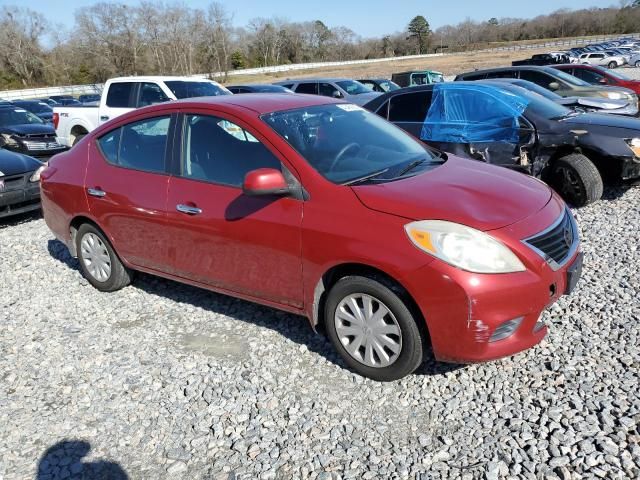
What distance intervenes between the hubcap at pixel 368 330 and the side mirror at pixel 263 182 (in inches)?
31.5

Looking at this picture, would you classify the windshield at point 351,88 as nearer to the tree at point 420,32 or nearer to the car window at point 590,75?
the car window at point 590,75

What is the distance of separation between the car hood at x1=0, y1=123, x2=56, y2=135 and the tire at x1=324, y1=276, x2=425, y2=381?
41.8 ft

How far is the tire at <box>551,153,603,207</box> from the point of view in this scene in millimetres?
6281

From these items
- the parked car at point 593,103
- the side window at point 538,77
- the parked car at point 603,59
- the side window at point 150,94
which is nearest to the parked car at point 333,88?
the side window at point 538,77

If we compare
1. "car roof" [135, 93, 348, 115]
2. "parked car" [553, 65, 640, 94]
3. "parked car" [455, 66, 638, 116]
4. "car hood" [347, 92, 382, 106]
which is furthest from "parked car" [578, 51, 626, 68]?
"car roof" [135, 93, 348, 115]

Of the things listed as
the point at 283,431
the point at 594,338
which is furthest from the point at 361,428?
the point at 594,338

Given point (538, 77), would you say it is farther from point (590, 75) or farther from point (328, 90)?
point (328, 90)

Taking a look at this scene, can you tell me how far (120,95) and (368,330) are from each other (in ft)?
30.6

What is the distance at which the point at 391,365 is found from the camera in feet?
10.4

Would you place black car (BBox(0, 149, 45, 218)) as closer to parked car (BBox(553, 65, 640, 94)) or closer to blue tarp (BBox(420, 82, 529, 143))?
blue tarp (BBox(420, 82, 529, 143))

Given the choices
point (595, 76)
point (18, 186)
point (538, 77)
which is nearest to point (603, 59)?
point (595, 76)

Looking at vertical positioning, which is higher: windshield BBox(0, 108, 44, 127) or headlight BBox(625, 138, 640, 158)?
windshield BBox(0, 108, 44, 127)

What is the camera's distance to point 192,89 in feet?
34.2

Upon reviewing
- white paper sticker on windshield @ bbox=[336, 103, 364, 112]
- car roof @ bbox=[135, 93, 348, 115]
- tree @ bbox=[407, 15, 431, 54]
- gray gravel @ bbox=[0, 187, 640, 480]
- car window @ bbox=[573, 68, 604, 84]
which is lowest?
gray gravel @ bbox=[0, 187, 640, 480]
